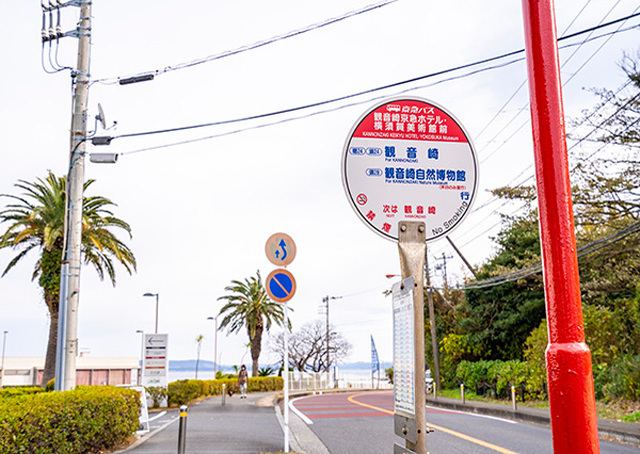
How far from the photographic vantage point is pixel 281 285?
1005 cm

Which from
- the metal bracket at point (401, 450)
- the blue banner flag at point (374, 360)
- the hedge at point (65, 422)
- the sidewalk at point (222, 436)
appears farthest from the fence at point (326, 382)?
the metal bracket at point (401, 450)

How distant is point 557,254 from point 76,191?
1145cm

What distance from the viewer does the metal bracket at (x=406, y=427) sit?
255 cm

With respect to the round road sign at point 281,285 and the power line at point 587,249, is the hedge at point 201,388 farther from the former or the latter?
the round road sign at point 281,285

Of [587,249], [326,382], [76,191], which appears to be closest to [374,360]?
[326,382]

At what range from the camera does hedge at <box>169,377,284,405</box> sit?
23958 mm

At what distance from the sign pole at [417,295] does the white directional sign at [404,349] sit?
0.8 inches

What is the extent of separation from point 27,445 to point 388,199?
6.50 m

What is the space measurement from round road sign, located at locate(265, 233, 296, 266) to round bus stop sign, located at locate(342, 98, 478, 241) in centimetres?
711

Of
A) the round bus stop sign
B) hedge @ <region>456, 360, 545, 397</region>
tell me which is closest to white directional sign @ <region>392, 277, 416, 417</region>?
→ the round bus stop sign

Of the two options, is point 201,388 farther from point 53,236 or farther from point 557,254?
point 557,254

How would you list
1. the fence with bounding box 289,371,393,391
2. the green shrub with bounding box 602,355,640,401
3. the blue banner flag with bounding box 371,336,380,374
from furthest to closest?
the blue banner flag with bounding box 371,336,380,374 < the fence with bounding box 289,371,393,391 < the green shrub with bounding box 602,355,640,401

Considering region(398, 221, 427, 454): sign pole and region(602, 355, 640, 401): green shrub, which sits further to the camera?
region(602, 355, 640, 401): green shrub

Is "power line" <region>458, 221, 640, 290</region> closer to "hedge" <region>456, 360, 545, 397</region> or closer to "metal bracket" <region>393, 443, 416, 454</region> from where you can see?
"hedge" <region>456, 360, 545, 397</region>
